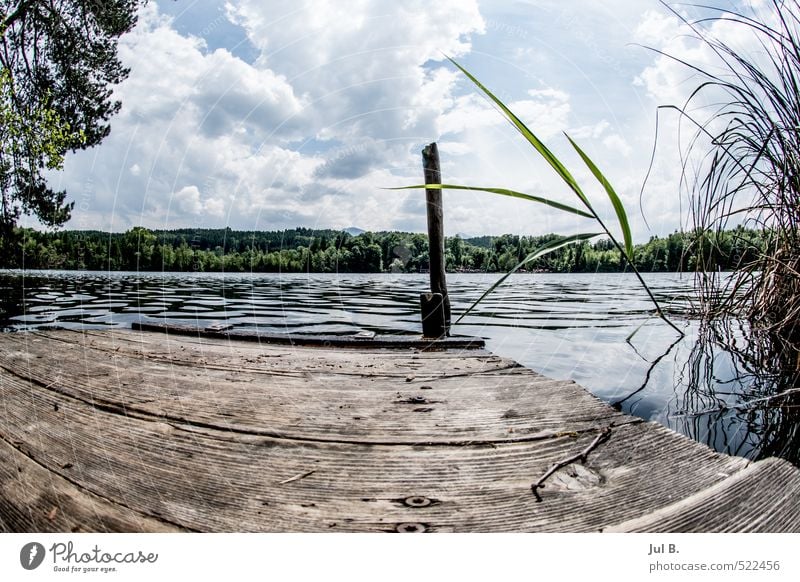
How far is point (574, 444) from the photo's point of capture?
1104mm

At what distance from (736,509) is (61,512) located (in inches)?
49.9

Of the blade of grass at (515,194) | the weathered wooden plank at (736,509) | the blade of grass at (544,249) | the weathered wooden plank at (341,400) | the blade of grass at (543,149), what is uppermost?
the blade of grass at (543,149)

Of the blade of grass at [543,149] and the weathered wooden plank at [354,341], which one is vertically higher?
the blade of grass at [543,149]

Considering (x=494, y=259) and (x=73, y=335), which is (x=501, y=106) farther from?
(x=73, y=335)

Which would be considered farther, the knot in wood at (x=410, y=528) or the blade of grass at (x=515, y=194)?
the blade of grass at (x=515, y=194)

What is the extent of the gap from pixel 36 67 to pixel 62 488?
3.60 metres

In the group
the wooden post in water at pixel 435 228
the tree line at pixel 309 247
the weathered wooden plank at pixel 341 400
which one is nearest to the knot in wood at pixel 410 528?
the weathered wooden plank at pixel 341 400

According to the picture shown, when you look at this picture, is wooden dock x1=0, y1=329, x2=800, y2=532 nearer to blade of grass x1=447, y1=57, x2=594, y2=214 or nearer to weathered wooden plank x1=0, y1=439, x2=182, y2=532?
weathered wooden plank x1=0, y1=439, x2=182, y2=532

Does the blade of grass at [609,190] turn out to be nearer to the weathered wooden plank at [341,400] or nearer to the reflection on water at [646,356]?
the weathered wooden plank at [341,400]

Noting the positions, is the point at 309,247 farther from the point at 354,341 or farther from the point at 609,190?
the point at 609,190

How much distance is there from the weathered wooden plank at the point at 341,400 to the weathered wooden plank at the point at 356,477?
0.09m

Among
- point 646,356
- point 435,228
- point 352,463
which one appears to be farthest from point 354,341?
point 646,356

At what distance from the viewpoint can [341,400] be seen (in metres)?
1.50

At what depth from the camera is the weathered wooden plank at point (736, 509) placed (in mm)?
Answer: 784
